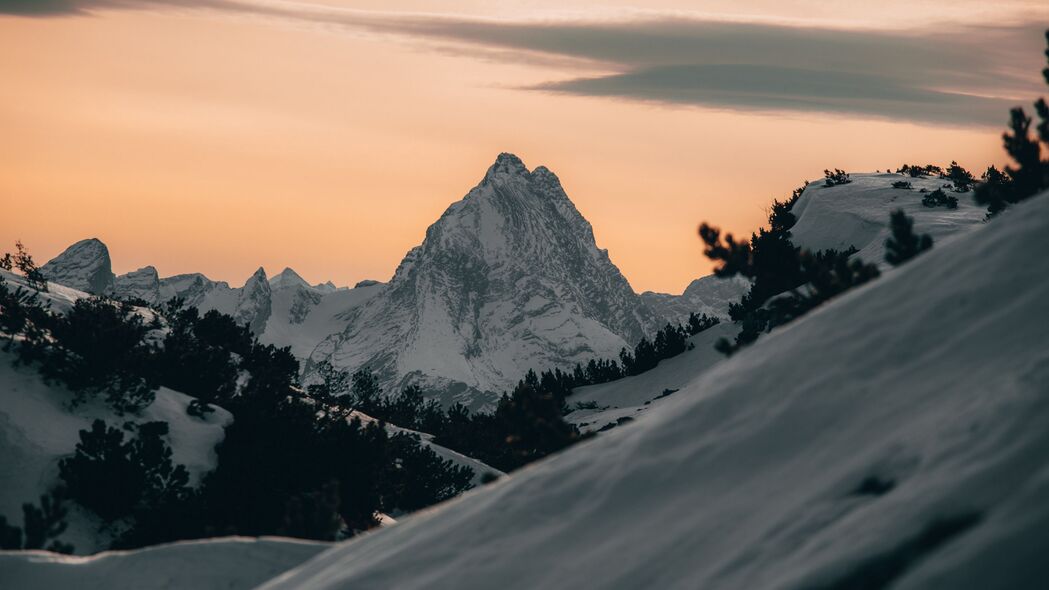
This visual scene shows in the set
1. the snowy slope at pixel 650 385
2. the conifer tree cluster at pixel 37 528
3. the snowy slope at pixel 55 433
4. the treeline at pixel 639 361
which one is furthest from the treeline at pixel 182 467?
the treeline at pixel 639 361

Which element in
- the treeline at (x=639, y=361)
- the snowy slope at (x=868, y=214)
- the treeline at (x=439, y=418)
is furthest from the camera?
the treeline at (x=639, y=361)

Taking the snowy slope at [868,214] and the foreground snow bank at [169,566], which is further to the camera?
the snowy slope at [868,214]

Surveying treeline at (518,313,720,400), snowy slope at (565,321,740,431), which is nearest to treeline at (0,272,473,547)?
snowy slope at (565,321,740,431)

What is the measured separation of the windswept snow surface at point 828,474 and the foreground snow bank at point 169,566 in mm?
1398

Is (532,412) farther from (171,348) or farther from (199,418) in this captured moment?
(171,348)

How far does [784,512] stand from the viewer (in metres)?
4.28

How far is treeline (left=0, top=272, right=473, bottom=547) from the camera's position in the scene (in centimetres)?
1265

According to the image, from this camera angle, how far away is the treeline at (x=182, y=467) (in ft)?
41.5

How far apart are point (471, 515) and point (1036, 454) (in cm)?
312

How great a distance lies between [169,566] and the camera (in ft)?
26.0

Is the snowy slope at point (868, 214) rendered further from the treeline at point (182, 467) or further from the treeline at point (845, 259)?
the treeline at point (845, 259)

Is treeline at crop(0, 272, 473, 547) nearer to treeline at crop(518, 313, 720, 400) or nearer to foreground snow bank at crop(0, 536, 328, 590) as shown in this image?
foreground snow bank at crop(0, 536, 328, 590)

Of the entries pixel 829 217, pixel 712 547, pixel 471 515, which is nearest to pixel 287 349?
pixel 829 217

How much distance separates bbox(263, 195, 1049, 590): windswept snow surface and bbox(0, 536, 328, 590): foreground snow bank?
1398 mm
